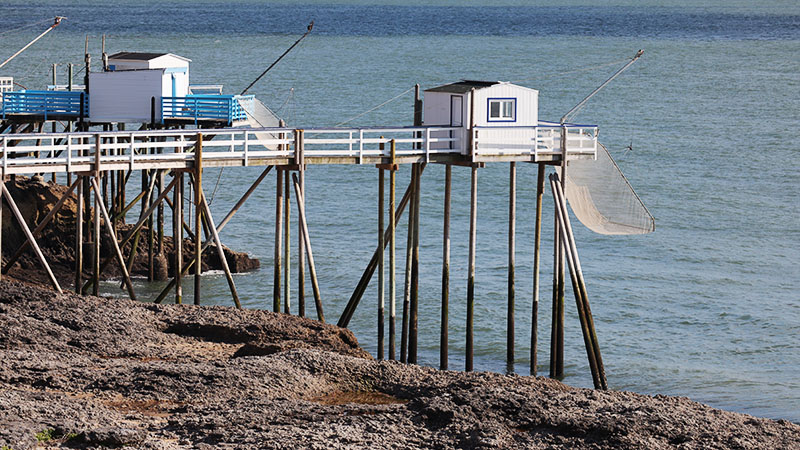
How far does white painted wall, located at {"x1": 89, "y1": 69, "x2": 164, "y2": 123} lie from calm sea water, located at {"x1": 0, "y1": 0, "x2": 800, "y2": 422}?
15.4ft

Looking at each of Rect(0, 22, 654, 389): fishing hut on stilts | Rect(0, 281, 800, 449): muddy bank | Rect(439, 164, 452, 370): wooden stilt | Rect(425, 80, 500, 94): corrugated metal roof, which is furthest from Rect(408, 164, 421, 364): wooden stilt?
Rect(0, 281, 800, 449): muddy bank

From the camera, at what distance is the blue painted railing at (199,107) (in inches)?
1176

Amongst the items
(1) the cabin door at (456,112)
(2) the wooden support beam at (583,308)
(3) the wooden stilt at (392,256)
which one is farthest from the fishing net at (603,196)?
(3) the wooden stilt at (392,256)

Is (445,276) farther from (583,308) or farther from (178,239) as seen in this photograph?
(178,239)

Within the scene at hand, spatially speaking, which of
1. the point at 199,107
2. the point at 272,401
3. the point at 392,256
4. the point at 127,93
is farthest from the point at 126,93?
the point at 272,401

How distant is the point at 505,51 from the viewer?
354 feet

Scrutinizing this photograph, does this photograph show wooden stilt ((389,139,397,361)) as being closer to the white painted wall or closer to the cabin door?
the cabin door

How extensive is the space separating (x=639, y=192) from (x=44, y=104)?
Answer: 26083mm

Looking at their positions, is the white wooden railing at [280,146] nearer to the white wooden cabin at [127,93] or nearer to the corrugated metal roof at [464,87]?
the corrugated metal roof at [464,87]

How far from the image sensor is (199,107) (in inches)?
1177

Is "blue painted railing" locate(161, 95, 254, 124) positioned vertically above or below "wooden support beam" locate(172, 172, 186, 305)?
above

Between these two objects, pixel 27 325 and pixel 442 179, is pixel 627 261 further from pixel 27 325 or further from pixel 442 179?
pixel 27 325

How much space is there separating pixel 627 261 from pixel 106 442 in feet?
85.6

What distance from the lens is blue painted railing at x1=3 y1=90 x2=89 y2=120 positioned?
30.0 m
